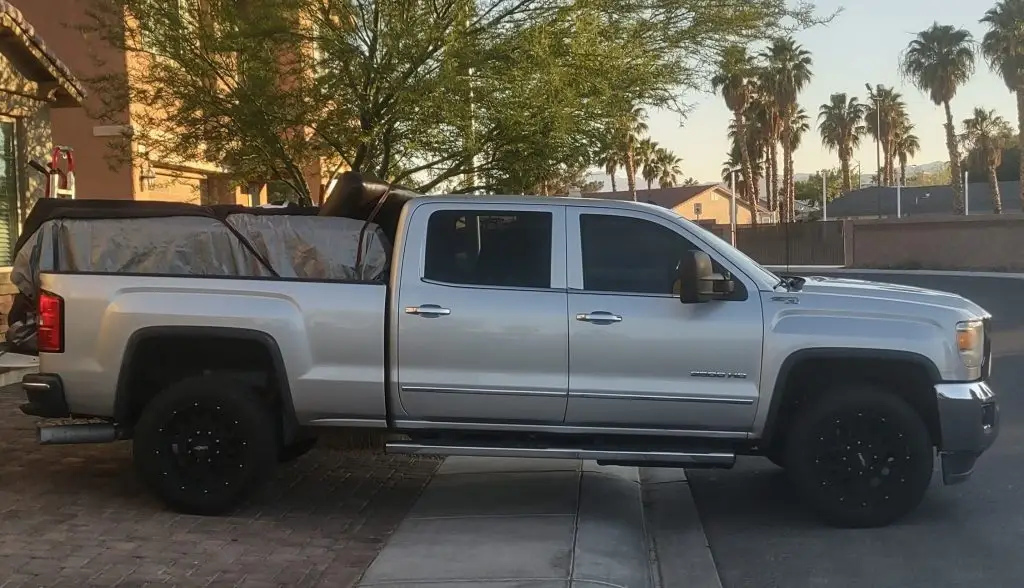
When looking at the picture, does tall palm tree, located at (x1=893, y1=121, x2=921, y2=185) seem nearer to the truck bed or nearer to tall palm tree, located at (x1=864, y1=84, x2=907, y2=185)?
tall palm tree, located at (x1=864, y1=84, x2=907, y2=185)

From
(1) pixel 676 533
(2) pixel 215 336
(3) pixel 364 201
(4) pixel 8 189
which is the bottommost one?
(1) pixel 676 533

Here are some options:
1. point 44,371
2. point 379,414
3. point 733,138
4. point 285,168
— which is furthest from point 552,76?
point 733,138

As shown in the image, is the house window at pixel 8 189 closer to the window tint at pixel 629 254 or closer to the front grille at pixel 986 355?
the window tint at pixel 629 254

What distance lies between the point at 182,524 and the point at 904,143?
83653mm

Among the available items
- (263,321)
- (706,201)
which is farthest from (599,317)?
(706,201)

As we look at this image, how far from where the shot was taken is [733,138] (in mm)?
69500

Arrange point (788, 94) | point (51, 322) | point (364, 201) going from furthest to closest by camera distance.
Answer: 1. point (788, 94)
2. point (364, 201)
3. point (51, 322)

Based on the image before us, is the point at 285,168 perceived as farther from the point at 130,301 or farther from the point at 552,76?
the point at 130,301

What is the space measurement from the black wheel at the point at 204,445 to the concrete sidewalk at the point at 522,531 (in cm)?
113

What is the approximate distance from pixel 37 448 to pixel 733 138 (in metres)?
64.9

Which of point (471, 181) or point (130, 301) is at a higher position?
point (471, 181)

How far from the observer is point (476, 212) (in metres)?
6.90

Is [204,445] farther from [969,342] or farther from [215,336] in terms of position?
[969,342]

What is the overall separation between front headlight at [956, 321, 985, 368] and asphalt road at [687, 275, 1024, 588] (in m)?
1.11
